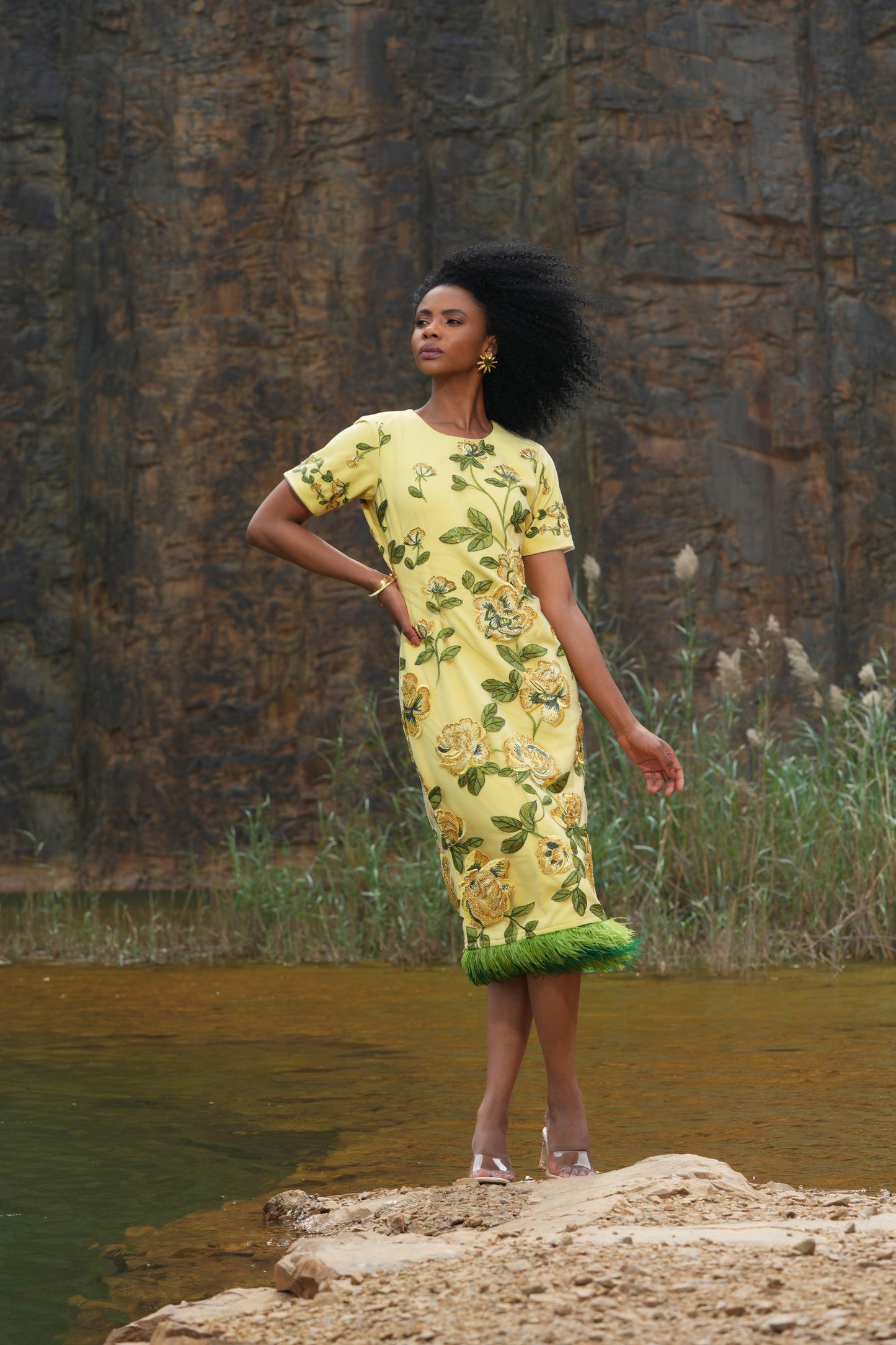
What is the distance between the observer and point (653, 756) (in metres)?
2.94

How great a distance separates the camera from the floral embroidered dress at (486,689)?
107 inches

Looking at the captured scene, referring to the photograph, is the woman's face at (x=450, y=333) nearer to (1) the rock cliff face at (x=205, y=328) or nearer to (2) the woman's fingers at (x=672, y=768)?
(2) the woman's fingers at (x=672, y=768)

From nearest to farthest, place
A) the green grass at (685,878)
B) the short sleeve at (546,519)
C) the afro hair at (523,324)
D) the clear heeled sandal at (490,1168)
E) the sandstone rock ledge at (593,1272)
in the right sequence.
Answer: the sandstone rock ledge at (593,1272), the clear heeled sandal at (490,1168), the short sleeve at (546,519), the afro hair at (523,324), the green grass at (685,878)

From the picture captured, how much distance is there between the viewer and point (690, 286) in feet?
28.2

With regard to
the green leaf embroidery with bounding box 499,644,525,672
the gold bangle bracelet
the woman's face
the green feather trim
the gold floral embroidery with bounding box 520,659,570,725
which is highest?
the woman's face

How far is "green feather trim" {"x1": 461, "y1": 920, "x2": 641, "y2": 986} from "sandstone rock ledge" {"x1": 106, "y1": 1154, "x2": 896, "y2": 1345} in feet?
1.25

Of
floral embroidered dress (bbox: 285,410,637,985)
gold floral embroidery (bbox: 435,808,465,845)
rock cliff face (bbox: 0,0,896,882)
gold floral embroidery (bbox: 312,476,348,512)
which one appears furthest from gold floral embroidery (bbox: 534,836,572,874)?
rock cliff face (bbox: 0,0,896,882)

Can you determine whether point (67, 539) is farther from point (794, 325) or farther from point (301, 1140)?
point (301, 1140)

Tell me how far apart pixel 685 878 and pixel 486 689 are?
3.29 metres

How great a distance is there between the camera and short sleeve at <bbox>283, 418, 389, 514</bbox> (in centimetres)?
290

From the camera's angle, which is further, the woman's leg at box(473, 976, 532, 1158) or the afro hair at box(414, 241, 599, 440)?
the afro hair at box(414, 241, 599, 440)

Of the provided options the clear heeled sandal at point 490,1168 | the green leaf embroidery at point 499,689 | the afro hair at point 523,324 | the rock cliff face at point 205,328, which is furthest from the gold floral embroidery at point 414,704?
the rock cliff face at point 205,328

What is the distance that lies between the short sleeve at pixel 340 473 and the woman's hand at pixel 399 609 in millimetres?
191

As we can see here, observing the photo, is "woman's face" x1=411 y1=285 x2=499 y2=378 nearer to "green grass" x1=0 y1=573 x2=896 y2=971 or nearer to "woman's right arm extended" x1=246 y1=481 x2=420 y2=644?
"woman's right arm extended" x1=246 y1=481 x2=420 y2=644
